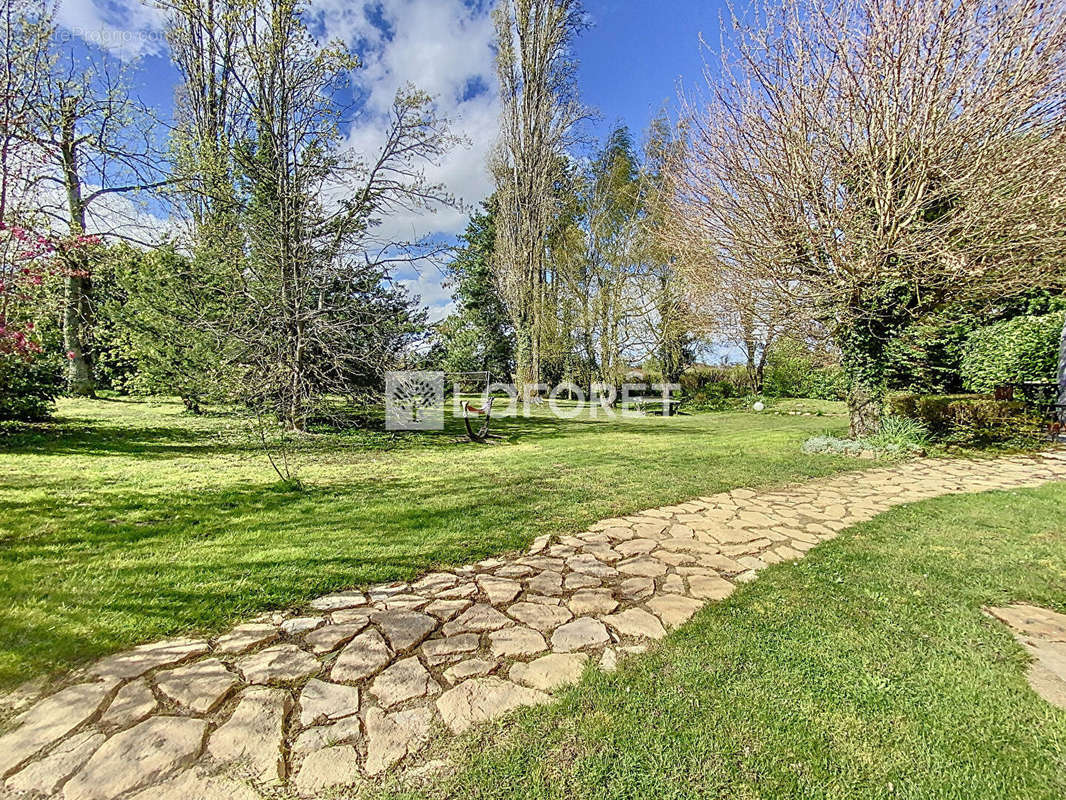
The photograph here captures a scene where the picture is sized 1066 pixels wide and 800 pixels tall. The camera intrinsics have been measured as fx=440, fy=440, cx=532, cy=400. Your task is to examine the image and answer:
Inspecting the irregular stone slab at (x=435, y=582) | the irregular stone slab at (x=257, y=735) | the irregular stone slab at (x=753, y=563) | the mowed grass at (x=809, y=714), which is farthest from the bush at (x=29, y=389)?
the irregular stone slab at (x=753, y=563)

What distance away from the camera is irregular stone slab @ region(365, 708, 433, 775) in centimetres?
145

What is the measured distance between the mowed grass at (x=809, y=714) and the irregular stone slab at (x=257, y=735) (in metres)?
0.55

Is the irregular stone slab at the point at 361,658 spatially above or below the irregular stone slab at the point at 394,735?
above

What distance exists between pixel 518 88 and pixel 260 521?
58.0 ft

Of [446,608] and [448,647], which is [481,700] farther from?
[446,608]

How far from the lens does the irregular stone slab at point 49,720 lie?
1433 mm

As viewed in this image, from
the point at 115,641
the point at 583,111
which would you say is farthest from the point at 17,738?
the point at 583,111

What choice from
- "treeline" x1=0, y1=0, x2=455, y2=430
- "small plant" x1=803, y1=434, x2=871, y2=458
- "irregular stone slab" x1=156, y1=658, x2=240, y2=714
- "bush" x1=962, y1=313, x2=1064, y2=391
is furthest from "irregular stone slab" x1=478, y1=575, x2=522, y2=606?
"bush" x1=962, y1=313, x2=1064, y2=391

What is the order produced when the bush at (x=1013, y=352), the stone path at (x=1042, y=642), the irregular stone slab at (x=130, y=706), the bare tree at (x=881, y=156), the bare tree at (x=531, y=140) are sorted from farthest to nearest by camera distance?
the bare tree at (x=531, y=140) < the bush at (x=1013, y=352) < the bare tree at (x=881, y=156) < the stone path at (x=1042, y=642) < the irregular stone slab at (x=130, y=706)

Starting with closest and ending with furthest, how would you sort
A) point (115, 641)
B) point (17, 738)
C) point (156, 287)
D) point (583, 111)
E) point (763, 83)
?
point (17, 738), point (115, 641), point (763, 83), point (156, 287), point (583, 111)

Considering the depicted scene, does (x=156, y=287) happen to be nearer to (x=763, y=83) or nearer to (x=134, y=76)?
(x=134, y=76)

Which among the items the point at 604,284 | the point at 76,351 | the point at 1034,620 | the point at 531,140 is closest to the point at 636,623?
the point at 1034,620

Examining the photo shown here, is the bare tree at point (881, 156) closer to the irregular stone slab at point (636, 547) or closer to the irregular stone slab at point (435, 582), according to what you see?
the irregular stone slab at point (636, 547)

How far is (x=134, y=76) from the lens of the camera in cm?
688
